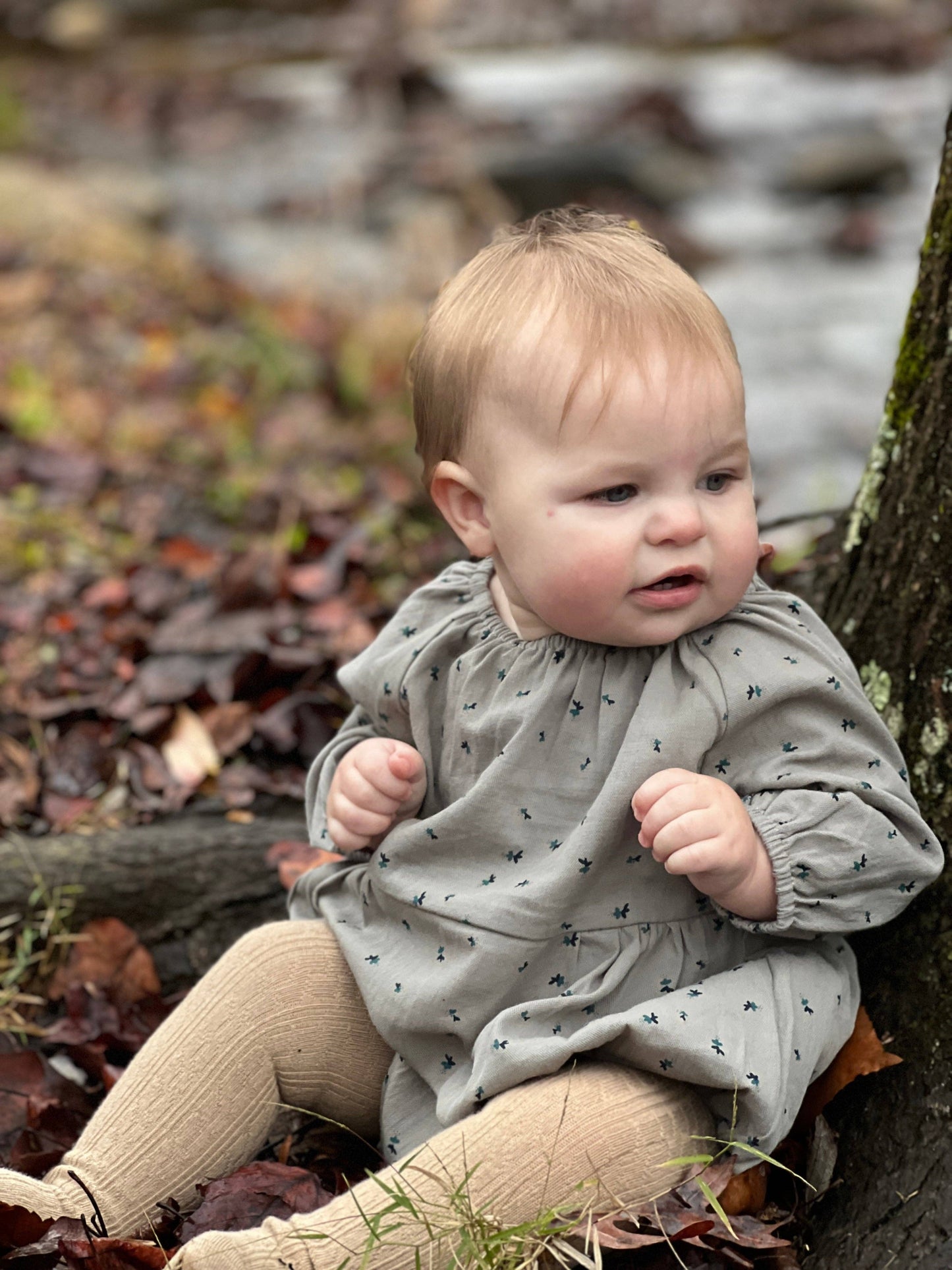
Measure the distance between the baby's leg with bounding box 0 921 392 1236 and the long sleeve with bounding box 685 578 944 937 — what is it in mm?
662

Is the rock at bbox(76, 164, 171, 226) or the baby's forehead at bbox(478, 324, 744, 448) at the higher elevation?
the baby's forehead at bbox(478, 324, 744, 448)

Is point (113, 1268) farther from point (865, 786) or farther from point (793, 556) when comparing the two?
point (793, 556)

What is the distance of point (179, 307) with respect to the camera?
6.64m

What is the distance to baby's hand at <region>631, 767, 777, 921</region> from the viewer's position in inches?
66.1

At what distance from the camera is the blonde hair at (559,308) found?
1.68 meters

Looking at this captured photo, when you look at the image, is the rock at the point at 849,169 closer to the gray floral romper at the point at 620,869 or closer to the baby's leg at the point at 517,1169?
the gray floral romper at the point at 620,869

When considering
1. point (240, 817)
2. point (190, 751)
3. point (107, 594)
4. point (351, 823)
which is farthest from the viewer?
point (107, 594)

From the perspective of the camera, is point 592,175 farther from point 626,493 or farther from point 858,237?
point 626,493

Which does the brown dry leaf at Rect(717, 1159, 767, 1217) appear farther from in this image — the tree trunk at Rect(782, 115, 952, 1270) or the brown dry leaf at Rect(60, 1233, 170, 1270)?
the brown dry leaf at Rect(60, 1233, 170, 1270)

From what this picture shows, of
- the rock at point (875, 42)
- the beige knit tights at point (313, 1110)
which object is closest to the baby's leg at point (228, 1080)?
the beige knit tights at point (313, 1110)

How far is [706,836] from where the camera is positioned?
1684 millimetres

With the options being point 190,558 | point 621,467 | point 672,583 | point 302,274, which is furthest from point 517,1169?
point 302,274

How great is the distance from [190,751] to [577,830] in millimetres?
1410

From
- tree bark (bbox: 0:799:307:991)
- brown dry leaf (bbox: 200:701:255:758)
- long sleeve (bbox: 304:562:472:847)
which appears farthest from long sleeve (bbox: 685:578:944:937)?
brown dry leaf (bbox: 200:701:255:758)
